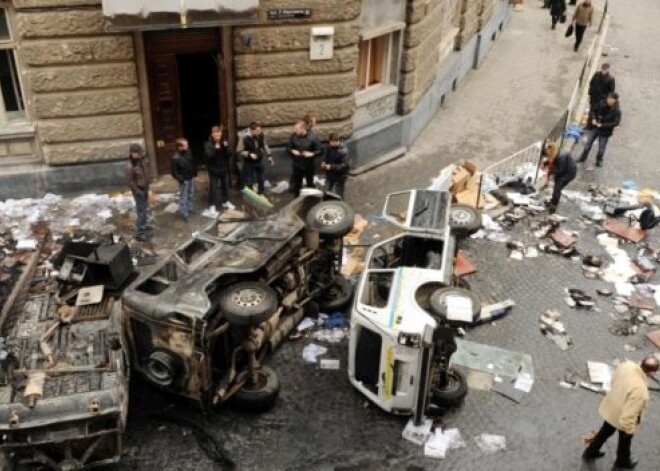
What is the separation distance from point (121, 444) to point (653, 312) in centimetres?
729

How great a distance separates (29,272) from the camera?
28.5ft

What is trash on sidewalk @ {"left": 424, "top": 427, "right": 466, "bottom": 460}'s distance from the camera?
300 inches

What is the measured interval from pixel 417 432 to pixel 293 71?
22.2 ft

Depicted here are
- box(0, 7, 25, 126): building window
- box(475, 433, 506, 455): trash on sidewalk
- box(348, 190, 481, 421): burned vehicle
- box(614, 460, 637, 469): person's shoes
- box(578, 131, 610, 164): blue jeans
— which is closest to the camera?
box(348, 190, 481, 421): burned vehicle

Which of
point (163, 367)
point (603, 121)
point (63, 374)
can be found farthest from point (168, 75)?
point (603, 121)

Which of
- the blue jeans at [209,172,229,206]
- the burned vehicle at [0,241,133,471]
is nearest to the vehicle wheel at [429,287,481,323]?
the burned vehicle at [0,241,133,471]

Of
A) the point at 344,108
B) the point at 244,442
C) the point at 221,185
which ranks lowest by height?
the point at 244,442

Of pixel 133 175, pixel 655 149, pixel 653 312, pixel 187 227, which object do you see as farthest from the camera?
pixel 655 149

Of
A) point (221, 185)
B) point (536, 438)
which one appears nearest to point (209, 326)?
point (536, 438)

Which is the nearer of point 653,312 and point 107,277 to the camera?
point 107,277

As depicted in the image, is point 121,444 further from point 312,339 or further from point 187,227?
point 187,227

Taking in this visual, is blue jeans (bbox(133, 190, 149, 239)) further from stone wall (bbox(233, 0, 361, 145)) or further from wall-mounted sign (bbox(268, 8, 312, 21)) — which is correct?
wall-mounted sign (bbox(268, 8, 312, 21))

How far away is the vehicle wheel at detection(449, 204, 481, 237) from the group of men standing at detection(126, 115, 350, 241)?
2782 millimetres

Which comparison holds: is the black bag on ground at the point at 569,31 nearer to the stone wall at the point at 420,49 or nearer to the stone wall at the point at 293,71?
the stone wall at the point at 420,49
